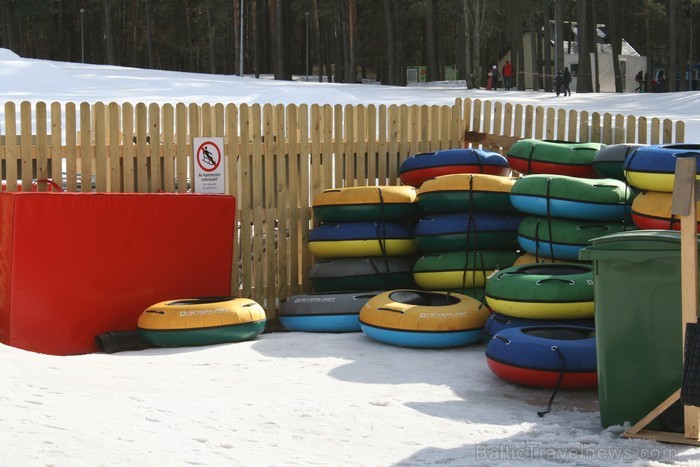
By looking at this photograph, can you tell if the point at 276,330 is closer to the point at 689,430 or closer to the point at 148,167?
the point at 148,167

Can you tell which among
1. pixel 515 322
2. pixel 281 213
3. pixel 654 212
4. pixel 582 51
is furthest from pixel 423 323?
pixel 582 51

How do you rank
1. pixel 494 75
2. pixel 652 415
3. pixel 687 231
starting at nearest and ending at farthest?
pixel 687 231 → pixel 652 415 → pixel 494 75

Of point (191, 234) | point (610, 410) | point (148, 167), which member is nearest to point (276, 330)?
point (191, 234)

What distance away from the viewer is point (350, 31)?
57250mm

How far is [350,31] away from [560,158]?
160 feet

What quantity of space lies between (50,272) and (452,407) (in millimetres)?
3983

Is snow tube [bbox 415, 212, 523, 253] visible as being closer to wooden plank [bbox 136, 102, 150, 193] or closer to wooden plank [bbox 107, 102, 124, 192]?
wooden plank [bbox 136, 102, 150, 193]

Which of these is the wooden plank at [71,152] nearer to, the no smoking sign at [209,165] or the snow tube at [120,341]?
the no smoking sign at [209,165]

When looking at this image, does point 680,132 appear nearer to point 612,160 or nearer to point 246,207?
point 612,160

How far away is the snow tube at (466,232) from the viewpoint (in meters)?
9.32

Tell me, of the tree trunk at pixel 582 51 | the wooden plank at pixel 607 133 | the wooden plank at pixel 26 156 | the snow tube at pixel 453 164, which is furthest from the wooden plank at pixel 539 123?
the tree trunk at pixel 582 51

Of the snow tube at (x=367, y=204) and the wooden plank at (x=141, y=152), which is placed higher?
the wooden plank at (x=141, y=152)

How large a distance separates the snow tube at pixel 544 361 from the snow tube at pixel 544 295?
0.59 m

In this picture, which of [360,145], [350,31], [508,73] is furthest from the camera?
[350,31]
